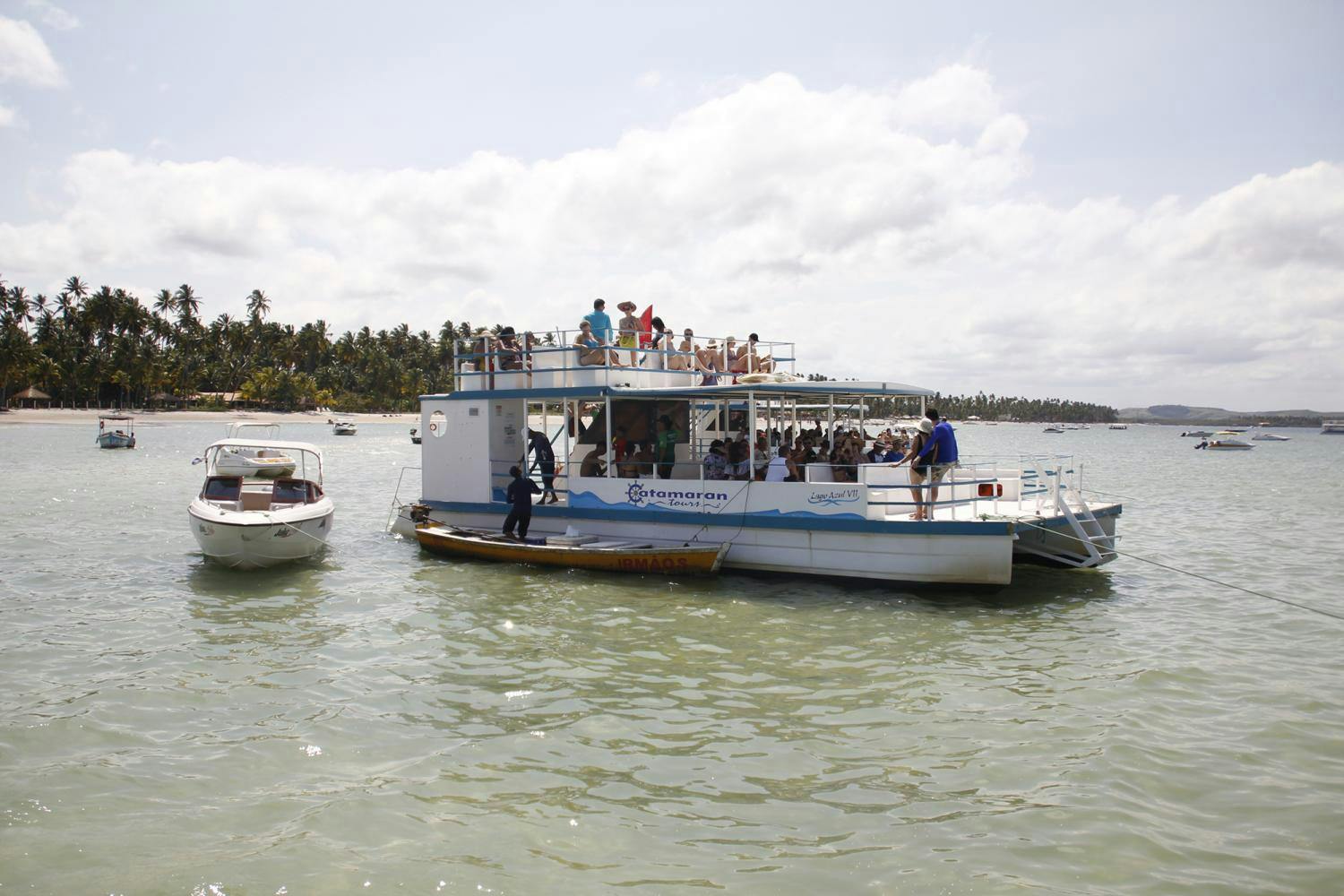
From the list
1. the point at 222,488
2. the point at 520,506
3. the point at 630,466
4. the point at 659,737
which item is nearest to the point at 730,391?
the point at 630,466

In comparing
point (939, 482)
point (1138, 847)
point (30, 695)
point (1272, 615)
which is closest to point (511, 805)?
point (1138, 847)

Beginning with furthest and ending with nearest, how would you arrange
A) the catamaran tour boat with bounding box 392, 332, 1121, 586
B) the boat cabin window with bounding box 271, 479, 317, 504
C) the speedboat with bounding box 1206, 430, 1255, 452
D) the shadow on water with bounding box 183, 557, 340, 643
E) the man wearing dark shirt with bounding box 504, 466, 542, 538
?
the speedboat with bounding box 1206, 430, 1255, 452
the boat cabin window with bounding box 271, 479, 317, 504
the man wearing dark shirt with bounding box 504, 466, 542, 538
the catamaran tour boat with bounding box 392, 332, 1121, 586
the shadow on water with bounding box 183, 557, 340, 643

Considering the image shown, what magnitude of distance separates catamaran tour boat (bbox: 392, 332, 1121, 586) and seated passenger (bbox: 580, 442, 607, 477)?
37 mm

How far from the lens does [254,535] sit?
→ 1576 cm

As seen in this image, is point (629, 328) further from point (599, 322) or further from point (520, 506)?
point (520, 506)

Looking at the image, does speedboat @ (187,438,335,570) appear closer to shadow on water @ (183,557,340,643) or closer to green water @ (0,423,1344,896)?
shadow on water @ (183,557,340,643)

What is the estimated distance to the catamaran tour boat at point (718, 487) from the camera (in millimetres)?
13656

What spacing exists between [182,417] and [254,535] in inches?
3965

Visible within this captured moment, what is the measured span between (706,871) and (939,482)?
885cm

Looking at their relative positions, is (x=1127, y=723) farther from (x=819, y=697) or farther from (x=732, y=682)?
(x=732, y=682)

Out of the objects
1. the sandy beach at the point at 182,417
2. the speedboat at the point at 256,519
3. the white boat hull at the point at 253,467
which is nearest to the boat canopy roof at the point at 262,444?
the speedboat at the point at 256,519

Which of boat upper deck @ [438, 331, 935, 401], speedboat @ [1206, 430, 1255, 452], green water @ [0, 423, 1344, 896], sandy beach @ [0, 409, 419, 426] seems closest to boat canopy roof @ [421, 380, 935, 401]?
boat upper deck @ [438, 331, 935, 401]

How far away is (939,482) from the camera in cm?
1345

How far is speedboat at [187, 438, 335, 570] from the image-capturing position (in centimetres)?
1573
